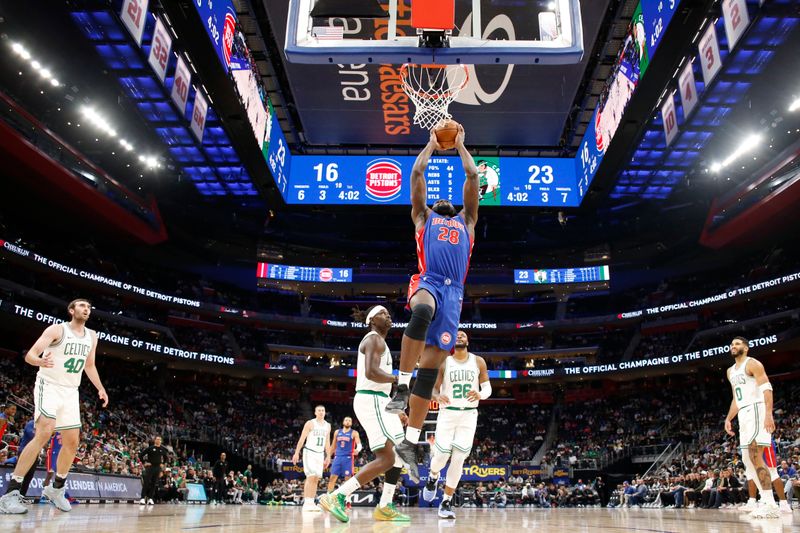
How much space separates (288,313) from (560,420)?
1830cm

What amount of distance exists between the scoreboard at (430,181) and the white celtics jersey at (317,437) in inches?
413

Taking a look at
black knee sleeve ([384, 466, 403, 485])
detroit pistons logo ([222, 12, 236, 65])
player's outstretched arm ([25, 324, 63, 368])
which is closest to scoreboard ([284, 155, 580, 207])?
detroit pistons logo ([222, 12, 236, 65])

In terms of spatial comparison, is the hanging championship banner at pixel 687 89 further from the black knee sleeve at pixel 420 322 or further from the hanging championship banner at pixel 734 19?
the black knee sleeve at pixel 420 322

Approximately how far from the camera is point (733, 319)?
108 ft

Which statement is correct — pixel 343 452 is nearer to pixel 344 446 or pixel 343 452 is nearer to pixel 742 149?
pixel 344 446

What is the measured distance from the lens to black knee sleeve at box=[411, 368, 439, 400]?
4.80 metres

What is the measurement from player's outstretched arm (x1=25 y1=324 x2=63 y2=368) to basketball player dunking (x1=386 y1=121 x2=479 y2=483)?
370 centimetres

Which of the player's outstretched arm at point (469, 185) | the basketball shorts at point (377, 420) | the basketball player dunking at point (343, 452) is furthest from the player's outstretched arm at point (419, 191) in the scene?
the basketball player dunking at point (343, 452)

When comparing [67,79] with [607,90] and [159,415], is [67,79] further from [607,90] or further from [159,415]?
[607,90]

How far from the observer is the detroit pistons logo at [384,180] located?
774 inches

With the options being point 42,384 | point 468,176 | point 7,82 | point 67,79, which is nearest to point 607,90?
point 468,176

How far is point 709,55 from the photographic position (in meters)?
15.6

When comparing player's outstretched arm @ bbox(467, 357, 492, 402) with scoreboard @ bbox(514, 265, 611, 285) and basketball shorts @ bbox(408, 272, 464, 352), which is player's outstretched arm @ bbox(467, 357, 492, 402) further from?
scoreboard @ bbox(514, 265, 611, 285)

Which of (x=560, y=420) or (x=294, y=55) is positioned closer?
(x=294, y=55)
